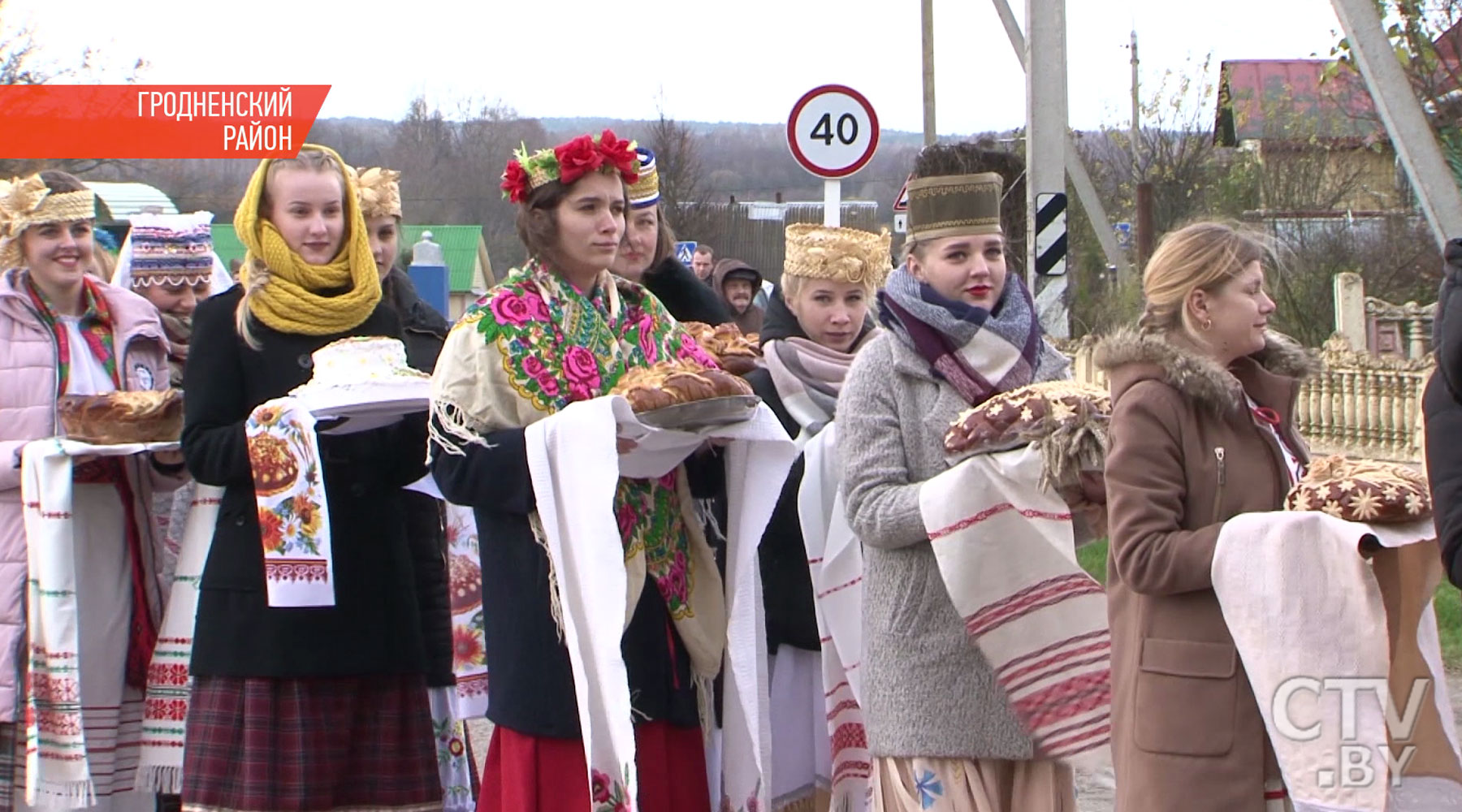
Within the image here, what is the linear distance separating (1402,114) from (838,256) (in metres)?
2.67

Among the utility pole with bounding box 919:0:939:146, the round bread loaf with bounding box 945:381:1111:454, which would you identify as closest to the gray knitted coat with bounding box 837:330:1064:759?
the round bread loaf with bounding box 945:381:1111:454

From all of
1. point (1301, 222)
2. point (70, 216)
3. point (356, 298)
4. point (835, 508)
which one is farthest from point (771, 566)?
point (1301, 222)

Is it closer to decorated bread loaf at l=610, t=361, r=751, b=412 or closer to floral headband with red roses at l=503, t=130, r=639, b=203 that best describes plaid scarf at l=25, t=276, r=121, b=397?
floral headband with red roses at l=503, t=130, r=639, b=203

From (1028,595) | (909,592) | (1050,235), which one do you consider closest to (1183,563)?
(1028,595)

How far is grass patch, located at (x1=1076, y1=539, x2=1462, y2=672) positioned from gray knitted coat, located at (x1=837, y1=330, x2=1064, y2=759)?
394 cm

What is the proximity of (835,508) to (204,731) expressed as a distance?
168cm

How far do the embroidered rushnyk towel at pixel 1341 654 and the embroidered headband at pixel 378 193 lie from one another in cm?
302

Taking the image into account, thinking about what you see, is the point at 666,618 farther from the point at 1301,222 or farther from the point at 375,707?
the point at 1301,222

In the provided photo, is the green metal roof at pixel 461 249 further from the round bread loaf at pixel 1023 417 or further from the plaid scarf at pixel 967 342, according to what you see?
the round bread loaf at pixel 1023 417

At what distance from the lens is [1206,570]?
11.9 ft

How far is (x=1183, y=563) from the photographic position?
11.9 feet

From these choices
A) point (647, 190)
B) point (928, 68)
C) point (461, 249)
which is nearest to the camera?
point (647, 190)

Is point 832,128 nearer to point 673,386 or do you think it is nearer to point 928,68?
point 673,386

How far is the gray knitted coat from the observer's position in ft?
13.2
